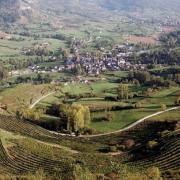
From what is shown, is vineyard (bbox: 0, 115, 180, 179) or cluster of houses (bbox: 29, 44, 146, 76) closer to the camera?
vineyard (bbox: 0, 115, 180, 179)

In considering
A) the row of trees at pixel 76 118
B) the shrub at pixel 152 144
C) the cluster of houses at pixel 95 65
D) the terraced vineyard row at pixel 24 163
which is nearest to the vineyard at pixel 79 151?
the terraced vineyard row at pixel 24 163

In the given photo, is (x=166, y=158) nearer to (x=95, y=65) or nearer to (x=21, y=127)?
(x=21, y=127)

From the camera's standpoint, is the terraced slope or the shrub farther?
the shrub

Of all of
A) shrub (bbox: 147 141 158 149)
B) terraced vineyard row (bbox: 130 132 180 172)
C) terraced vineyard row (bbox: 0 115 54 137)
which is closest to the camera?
terraced vineyard row (bbox: 130 132 180 172)

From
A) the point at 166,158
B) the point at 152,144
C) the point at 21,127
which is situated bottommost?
the point at 21,127

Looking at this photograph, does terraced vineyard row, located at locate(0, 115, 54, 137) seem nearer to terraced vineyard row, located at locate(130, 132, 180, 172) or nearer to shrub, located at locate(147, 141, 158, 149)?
shrub, located at locate(147, 141, 158, 149)

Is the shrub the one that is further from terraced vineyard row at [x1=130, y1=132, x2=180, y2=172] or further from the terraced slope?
terraced vineyard row at [x1=130, y1=132, x2=180, y2=172]

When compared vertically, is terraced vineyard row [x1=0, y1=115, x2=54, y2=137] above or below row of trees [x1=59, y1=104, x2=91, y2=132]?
below

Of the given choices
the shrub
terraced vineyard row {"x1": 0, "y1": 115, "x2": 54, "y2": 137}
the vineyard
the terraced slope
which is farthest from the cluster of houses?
the terraced slope

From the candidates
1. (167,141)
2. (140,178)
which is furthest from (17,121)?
(140,178)

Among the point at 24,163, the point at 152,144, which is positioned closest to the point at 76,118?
the point at 24,163

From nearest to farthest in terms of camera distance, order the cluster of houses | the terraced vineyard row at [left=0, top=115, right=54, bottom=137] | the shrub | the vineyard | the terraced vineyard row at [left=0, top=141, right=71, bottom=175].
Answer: the vineyard, the terraced vineyard row at [left=0, top=141, right=71, bottom=175], the shrub, the terraced vineyard row at [left=0, top=115, right=54, bottom=137], the cluster of houses

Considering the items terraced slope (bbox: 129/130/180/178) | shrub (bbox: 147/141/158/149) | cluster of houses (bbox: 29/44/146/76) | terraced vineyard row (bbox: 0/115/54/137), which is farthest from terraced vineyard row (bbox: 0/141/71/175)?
cluster of houses (bbox: 29/44/146/76)

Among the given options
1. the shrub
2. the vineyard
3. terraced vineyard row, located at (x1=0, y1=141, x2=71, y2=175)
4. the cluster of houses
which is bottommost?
terraced vineyard row, located at (x1=0, y1=141, x2=71, y2=175)
